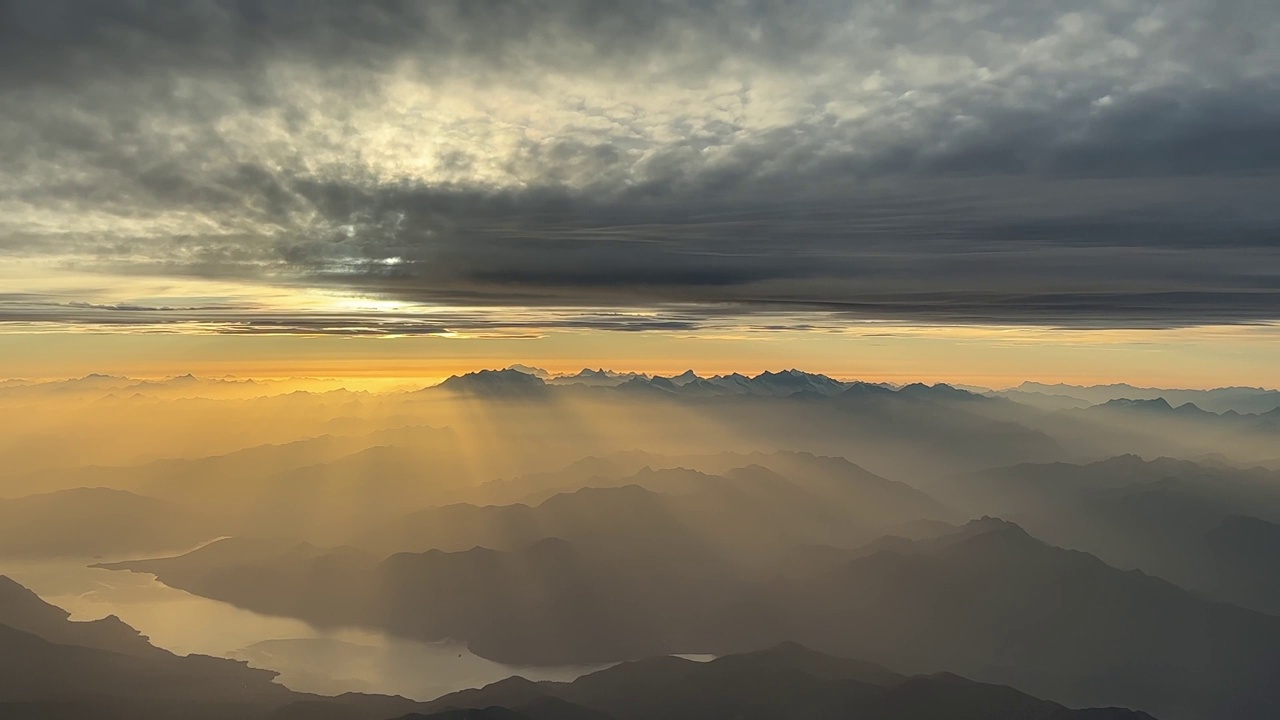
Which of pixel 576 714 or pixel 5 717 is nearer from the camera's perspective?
pixel 5 717

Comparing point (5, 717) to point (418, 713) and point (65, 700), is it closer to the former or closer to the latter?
point (65, 700)

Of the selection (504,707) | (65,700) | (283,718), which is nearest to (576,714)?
(504,707)

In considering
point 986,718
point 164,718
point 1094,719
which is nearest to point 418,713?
point 164,718

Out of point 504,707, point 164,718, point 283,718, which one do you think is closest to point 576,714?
point 504,707

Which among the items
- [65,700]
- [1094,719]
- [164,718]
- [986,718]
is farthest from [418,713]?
[1094,719]

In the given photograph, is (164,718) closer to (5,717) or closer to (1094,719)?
(5,717)

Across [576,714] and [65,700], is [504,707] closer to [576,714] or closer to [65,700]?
[576,714]

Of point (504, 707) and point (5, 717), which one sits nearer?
point (5, 717)
